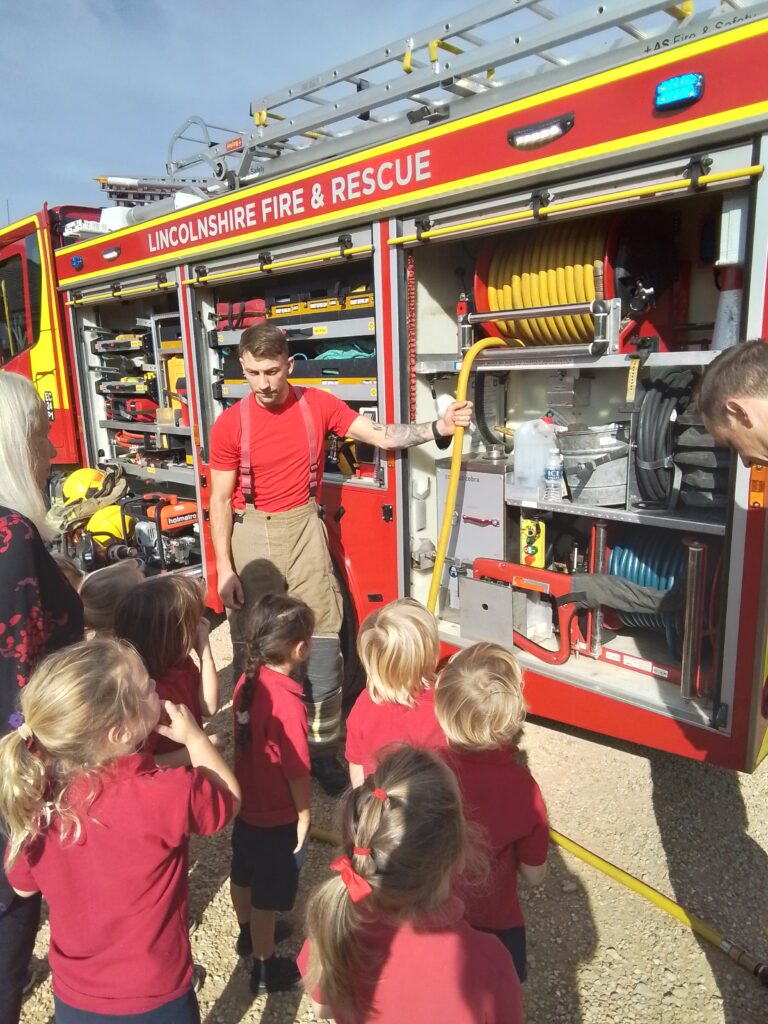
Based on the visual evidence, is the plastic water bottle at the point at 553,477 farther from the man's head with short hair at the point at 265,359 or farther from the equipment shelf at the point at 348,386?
the man's head with short hair at the point at 265,359

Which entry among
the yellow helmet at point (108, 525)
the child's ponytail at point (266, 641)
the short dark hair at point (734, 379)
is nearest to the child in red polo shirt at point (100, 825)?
the child's ponytail at point (266, 641)

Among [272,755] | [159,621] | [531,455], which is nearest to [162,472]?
[531,455]

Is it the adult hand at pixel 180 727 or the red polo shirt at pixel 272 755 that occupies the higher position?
the adult hand at pixel 180 727

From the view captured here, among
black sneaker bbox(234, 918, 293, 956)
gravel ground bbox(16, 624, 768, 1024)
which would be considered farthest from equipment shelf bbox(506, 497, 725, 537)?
black sneaker bbox(234, 918, 293, 956)

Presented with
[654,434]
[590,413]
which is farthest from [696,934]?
[590,413]

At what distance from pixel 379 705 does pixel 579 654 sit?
4.37 feet

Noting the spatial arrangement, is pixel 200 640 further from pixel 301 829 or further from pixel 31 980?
pixel 31 980

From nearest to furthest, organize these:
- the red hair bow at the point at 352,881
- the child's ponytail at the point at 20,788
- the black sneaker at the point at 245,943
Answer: the red hair bow at the point at 352,881 → the child's ponytail at the point at 20,788 → the black sneaker at the point at 245,943

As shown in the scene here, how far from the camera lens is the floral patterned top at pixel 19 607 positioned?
5.28 feet

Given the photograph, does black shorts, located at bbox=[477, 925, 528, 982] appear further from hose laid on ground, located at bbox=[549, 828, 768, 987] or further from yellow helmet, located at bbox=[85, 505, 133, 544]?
yellow helmet, located at bbox=[85, 505, 133, 544]

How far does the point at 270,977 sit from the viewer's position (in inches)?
87.7

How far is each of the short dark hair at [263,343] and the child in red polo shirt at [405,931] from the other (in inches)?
85.3

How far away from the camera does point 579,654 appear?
314 cm

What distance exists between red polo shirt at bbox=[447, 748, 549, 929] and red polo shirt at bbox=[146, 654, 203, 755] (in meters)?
0.79
